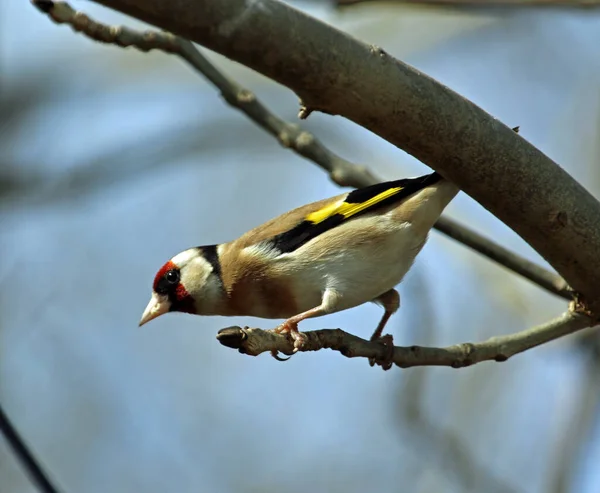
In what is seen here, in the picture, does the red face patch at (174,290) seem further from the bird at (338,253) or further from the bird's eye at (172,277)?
the bird at (338,253)

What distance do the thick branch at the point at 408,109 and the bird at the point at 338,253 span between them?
993mm

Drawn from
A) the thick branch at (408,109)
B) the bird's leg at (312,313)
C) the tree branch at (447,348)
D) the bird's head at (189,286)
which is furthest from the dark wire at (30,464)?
the bird's head at (189,286)

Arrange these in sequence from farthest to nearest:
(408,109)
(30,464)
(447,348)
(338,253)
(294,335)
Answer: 1. (338,253)
2. (447,348)
3. (294,335)
4. (408,109)
5. (30,464)

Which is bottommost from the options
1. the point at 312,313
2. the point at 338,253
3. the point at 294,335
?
the point at 294,335

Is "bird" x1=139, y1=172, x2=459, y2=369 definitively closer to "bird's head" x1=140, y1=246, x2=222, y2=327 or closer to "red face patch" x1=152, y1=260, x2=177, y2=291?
"bird's head" x1=140, y1=246, x2=222, y2=327

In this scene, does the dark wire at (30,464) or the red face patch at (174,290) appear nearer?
the dark wire at (30,464)

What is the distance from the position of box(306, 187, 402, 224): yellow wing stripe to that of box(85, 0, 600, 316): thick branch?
3.70 ft

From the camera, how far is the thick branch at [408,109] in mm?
2131

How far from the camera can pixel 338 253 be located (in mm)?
4156

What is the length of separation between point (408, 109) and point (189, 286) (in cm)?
244

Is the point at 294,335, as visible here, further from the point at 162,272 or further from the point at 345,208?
the point at 162,272

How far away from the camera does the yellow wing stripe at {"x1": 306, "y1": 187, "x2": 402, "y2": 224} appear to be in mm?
4191

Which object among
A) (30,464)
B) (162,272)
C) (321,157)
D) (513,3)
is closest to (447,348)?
(321,157)

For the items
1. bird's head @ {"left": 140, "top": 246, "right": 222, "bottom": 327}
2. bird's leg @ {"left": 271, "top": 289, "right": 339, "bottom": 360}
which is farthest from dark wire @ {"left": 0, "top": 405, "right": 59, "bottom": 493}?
bird's head @ {"left": 140, "top": 246, "right": 222, "bottom": 327}
